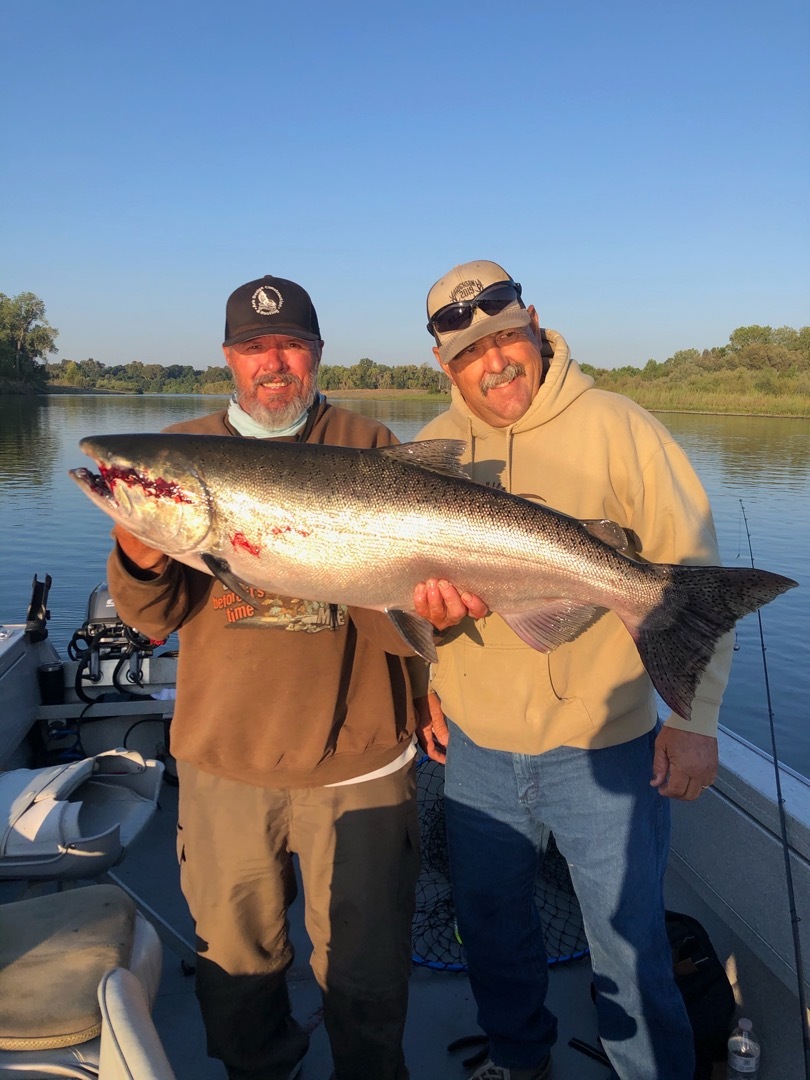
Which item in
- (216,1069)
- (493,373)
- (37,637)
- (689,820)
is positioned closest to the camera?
(493,373)

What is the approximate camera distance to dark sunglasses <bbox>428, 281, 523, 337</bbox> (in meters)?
3.07

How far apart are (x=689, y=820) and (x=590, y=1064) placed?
1.28 m

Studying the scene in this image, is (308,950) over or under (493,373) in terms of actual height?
under

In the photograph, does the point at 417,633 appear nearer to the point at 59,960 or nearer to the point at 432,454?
the point at 432,454

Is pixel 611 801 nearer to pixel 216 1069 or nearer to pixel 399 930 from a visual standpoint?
pixel 399 930

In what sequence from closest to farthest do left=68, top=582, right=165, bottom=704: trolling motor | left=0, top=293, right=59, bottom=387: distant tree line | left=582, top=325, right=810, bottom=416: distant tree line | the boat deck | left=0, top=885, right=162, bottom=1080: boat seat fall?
left=0, top=885, right=162, bottom=1080: boat seat → the boat deck → left=68, top=582, right=165, bottom=704: trolling motor → left=582, top=325, right=810, bottom=416: distant tree line → left=0, top=293, right=59, bottom=387: distant tree line

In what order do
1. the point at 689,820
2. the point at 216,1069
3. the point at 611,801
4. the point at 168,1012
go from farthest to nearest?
1. the point at 689,820
2. the point at 168,1012
3. the point at 216,1069
4. the point at 611,801

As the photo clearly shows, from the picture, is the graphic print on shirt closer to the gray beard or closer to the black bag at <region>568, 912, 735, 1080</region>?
the gray beard

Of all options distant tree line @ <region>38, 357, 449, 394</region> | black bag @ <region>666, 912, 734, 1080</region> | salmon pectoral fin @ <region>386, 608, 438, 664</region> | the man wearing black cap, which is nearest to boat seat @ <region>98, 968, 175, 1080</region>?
the man wearing black cap

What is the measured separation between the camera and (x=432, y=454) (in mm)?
3010

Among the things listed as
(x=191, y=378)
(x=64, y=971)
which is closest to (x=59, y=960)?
(x=64, y=971)

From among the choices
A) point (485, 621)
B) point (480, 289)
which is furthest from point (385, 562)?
point (480, 289)

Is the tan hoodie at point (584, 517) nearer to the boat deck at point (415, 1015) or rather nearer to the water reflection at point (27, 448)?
the boat deck at point (415, 1015)

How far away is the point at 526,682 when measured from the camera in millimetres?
2965
